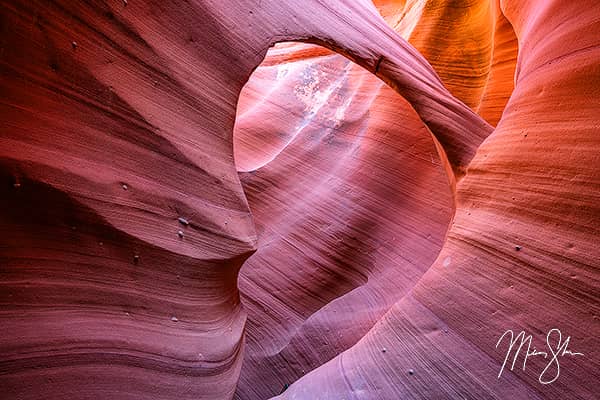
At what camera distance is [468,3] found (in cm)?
285

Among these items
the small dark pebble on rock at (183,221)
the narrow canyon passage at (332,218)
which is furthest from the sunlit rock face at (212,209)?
the narrow canyon passage at (332,218)

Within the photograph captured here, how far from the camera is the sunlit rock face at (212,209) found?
1107 millimetres

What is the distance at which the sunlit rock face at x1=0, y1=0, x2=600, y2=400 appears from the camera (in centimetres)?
111

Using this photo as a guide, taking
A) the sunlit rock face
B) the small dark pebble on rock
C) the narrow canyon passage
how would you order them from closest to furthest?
the sunlit rock face
the small dark pebble on rock
the narrow canyon passage

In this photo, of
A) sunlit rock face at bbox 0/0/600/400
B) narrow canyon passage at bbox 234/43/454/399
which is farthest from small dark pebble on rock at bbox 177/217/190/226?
narrow canyon passage at bbox 234/43/454/399

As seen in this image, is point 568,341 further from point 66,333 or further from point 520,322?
point 66,333

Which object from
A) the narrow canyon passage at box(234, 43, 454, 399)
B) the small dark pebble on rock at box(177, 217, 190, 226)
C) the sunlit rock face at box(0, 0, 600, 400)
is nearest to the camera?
the sunlit rock face at box(0, 0, 600, 400)

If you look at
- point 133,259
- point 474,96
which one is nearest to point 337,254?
point 474,96

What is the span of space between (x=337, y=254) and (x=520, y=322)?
4.55 ft

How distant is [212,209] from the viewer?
4.87ft
